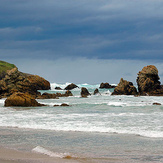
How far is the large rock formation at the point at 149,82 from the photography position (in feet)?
195

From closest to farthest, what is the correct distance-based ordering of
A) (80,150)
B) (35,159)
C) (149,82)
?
(35,159)
(80,150)
(149,82)

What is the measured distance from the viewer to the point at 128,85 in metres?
65.2

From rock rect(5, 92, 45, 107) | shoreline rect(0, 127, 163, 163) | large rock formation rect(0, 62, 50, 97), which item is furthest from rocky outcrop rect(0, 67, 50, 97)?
shoreline rect(0, 127, 163, 163)

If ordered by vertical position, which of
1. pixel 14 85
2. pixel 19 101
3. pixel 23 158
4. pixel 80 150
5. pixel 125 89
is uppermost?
pixel 14 85

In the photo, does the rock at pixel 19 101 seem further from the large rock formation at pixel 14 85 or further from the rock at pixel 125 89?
the rock at pixel 125 89

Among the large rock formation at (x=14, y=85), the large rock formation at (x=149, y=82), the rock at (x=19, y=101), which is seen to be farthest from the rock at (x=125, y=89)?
the rock at (x=19, y=101)

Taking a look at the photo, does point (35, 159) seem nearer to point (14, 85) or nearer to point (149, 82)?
point (14, 85)

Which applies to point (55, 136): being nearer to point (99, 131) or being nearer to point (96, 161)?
point (99, 131)

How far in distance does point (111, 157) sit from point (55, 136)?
419cm

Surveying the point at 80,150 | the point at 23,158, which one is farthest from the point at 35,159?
the point at 80,150

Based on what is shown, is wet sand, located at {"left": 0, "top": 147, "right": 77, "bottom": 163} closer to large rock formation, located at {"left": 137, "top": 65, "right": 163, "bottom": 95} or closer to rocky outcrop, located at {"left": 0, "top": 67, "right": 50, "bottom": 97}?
rocky outcrop, located at {"left": 0, "top": 67, "right": 50, "bottom": 97}

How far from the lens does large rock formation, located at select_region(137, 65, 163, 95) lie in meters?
59.5

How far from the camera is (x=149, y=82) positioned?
197 ft

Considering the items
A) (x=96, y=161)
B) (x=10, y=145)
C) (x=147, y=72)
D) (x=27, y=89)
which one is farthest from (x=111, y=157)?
(x=147, y=72)
